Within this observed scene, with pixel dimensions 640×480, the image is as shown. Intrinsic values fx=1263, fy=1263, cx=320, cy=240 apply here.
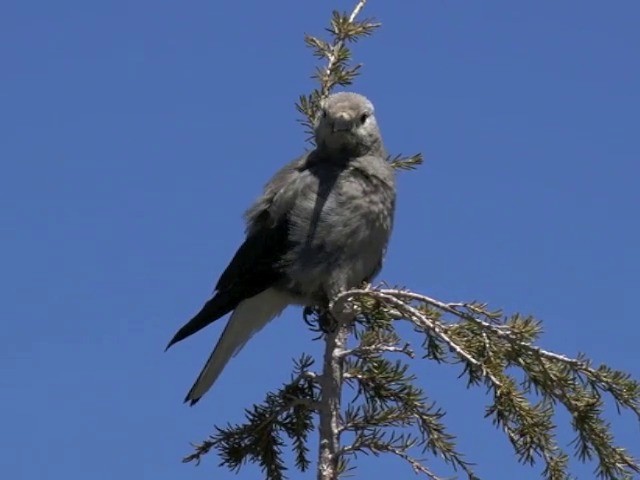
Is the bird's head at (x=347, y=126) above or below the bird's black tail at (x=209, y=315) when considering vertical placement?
above

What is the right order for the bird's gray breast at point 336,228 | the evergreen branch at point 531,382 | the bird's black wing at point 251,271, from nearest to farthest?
1. the evergreen branch at point 531,382
2. the bird's gray breast at point 336,228
3. the bird's black wing at point 251,271

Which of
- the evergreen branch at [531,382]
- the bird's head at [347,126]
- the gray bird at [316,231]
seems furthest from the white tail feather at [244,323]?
the evergreen branch at [531,382]

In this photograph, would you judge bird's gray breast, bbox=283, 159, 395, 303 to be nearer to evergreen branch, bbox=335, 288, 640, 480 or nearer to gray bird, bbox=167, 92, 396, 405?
gray bird, bbox=167, 92, 396, 405

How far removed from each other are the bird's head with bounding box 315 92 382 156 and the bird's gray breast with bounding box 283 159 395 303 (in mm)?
95

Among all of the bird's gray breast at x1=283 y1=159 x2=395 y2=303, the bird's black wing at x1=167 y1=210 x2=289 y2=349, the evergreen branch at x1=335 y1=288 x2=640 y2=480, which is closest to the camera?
the evergreen branch at x1=335 y1=288 x2=640 y2=480

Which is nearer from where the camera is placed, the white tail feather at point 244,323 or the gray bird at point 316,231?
the gray bird at point 316,231

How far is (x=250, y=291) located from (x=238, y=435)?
45.6 inches

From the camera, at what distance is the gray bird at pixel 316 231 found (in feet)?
16.1

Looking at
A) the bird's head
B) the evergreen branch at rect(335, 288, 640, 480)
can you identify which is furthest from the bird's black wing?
the evergreen branch at rect(335, 288, 640, 480)

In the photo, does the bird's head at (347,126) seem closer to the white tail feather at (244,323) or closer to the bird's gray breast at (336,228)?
the bird's gray breast at (336,228)

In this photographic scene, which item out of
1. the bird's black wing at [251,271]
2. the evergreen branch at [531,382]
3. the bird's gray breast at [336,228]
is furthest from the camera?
the bird's black wing at [251,271]

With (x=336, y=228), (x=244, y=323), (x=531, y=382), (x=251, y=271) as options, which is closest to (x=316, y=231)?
(x=336, y=228)

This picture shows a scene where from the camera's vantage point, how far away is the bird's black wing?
5.04m

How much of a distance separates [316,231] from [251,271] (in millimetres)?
338
